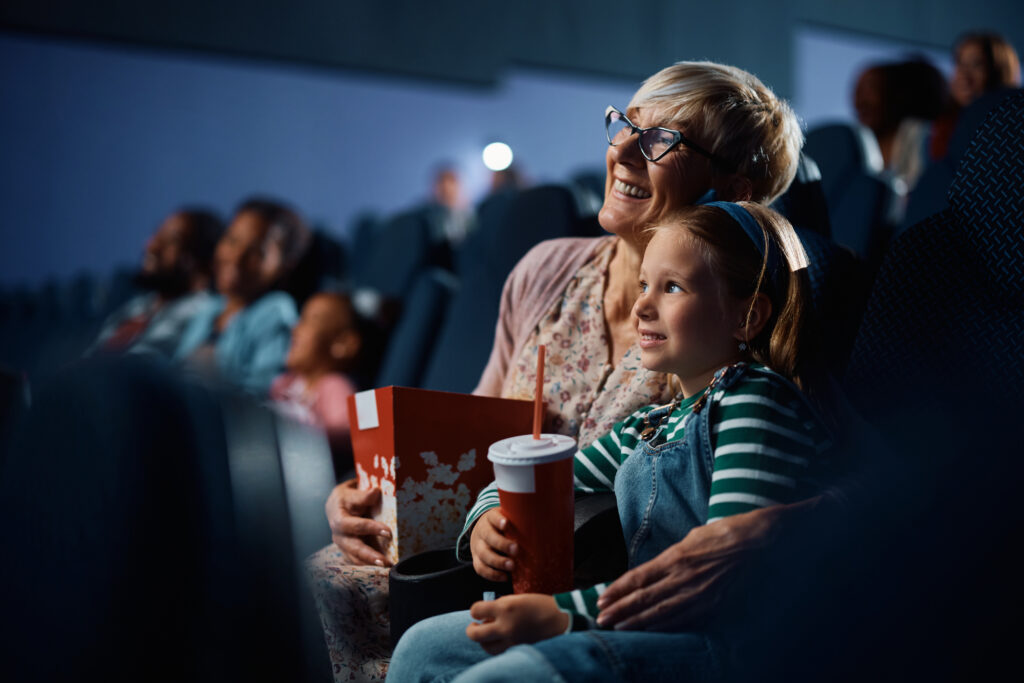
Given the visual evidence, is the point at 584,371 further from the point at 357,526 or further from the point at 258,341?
the point at 258,341

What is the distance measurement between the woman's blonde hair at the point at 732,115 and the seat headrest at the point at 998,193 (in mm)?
238

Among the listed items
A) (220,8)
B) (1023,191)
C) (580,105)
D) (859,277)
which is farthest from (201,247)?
(580,105)

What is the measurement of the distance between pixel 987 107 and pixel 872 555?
1036 mm

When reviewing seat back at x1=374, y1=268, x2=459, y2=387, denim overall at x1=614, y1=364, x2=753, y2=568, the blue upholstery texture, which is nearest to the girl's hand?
denim overall at x1=614, y1=364, x2=753, y2=568

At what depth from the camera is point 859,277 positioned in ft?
3.78

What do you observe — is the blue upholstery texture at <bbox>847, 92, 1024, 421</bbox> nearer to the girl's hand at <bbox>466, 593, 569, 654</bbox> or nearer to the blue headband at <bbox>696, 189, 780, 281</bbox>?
the blue headband at <bbox>696, 189, 780, 281</bbox>

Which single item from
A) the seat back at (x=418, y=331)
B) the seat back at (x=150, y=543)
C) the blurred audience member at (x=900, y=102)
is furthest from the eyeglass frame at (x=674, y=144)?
the blurred audience member at (x=900, y=102)

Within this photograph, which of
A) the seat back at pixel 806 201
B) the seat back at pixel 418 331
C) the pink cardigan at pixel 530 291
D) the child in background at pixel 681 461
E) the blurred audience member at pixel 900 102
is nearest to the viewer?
the child in background at pixel 681 461

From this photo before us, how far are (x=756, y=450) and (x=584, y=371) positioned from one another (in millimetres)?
406

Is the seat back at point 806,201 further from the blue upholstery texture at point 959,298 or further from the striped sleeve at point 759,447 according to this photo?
the striped sleeve at point 759,447

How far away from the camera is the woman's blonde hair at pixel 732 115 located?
3.25ft

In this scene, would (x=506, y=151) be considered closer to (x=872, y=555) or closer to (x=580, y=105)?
(x=872, y=555)

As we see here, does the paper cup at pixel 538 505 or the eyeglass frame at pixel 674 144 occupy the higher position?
the eyeglass frame at pixel 674 144

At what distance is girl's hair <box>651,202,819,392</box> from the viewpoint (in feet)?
2.73
